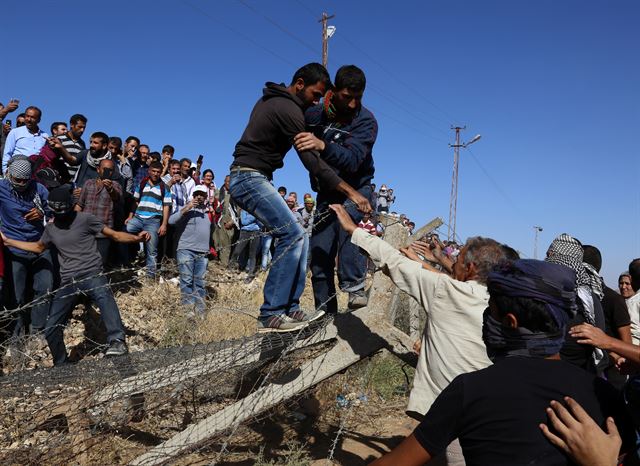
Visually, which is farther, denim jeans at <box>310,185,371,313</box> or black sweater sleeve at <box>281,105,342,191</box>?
denim jeans at <box>310,185,371,313</box>

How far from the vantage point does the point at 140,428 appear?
19.1 ft

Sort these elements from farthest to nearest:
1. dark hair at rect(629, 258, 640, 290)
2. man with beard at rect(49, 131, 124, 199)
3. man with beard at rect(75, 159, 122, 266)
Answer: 1. man with beard at rect(49, 131, 124, 199)
2. man with beard at rect(75, 159, 122, 266)
3. dark hair at rect(629, 258, 640, 290)

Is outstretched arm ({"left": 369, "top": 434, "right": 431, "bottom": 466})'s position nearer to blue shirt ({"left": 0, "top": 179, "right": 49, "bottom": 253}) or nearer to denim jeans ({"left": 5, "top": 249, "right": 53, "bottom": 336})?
denim jeans ({"left": 5, "top": 249, "right": 53, "bottom": 336})

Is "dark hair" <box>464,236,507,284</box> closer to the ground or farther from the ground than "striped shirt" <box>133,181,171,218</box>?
closer to the ground

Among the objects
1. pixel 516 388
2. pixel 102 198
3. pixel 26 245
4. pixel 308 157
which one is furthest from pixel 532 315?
pixel 102 198

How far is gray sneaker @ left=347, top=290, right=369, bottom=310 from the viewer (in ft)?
13.6

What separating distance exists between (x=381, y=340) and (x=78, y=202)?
5375 mm

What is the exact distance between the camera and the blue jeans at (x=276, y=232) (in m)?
3.91

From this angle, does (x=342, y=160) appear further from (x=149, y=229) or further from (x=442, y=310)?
(x=149, y=229)

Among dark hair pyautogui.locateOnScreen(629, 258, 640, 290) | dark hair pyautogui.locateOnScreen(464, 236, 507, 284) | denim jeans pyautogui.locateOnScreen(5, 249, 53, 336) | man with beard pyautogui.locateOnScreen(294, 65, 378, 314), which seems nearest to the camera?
dark hair pyautogui.locateOnScreen(464, 236, 507, 284)

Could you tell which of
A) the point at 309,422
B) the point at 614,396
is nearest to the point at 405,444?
Answer: the point at 614,396

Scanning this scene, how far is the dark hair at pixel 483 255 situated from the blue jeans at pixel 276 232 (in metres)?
1.19

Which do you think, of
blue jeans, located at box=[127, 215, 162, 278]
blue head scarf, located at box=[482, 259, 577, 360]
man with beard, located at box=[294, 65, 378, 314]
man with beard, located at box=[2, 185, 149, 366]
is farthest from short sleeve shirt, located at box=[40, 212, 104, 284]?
blue head scarf, located at box=[482, 259, 577, 360]

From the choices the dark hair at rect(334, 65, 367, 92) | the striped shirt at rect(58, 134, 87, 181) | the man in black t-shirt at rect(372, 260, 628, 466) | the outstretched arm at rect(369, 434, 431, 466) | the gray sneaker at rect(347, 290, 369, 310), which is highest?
the striped shirt at rect(58, 134, 87, 181)
